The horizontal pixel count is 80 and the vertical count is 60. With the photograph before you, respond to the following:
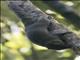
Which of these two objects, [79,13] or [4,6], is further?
[4,6]

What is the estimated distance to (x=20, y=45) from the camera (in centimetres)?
145

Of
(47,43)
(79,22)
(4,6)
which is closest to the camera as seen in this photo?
(47,43)

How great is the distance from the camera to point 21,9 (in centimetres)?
111

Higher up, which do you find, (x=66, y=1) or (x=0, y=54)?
(x=66, y=1)

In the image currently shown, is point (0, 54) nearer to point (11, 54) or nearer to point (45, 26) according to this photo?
point (11, 54)

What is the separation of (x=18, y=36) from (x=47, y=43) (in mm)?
506

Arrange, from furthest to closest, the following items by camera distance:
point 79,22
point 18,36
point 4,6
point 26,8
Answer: point 4,6
point 18,36
point 79,22
point 26,8

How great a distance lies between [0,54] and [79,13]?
49cm

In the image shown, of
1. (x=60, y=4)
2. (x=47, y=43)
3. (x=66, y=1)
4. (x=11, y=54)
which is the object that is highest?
(x=66, y=1)

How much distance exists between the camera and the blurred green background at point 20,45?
136 cm

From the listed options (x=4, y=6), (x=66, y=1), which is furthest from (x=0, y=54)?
(x=66, y=1)

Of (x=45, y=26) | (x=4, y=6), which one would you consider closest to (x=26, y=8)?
(x=45, y=26)

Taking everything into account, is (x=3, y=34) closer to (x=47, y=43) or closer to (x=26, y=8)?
(x=26, y=8)

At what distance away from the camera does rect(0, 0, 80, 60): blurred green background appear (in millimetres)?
1364
